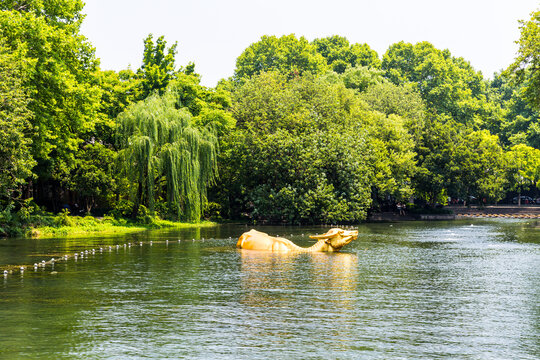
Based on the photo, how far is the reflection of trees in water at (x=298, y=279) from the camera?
695 inches

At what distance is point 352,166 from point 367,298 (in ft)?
153

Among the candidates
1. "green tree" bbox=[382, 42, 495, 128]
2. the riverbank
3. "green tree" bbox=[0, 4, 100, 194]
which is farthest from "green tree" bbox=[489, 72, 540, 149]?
"green tree" bbox=[0, 4, 100, 194]

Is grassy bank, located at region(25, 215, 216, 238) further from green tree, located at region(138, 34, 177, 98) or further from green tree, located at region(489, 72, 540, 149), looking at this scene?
green tree, located at region(489, 72, 540, 149)

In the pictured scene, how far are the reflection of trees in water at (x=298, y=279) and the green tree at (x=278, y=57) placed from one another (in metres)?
91.2

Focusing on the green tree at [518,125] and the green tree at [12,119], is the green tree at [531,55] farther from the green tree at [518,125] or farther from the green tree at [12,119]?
the green tree at [518,125]

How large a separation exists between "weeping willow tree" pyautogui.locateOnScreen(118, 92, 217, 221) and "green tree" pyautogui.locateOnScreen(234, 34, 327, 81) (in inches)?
2590

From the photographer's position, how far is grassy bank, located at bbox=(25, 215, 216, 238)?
43.3 metres

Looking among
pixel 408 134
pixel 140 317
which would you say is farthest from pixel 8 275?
pixel 408 134

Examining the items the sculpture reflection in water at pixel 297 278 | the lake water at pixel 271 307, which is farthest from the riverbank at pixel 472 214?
the lake water at pixel 271 307

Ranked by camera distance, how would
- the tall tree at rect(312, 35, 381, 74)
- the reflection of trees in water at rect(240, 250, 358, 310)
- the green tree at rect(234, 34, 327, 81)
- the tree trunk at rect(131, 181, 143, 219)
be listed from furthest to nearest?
the tall tree at rect(312, 35, 381, 74), the green tree at rect(234, 34, 327, 81), the tree trunk at rect(131, 181, 143, 219), the reflection of trees in water at rect(240, 250, 358, 310)

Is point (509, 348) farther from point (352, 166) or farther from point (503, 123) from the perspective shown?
point (503, 123)

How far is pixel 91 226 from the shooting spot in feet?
158

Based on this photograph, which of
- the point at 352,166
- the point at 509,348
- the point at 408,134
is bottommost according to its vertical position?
the point at 509,348

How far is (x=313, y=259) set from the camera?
93.8 feet
